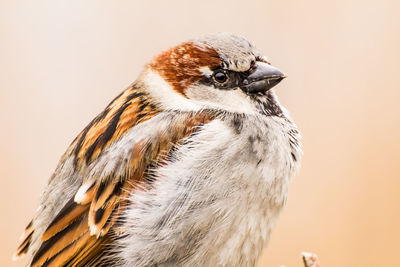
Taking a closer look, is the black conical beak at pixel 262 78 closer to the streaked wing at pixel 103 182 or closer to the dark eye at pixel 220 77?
the dark eye at pixel 220 77

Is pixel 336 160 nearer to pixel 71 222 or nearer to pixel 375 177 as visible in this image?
pixel 375 177

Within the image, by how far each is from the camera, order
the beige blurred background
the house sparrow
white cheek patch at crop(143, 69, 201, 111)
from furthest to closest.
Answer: the beige blurred background
white cheek patch at crop(143, 69, 201, 111)
the house sparrow

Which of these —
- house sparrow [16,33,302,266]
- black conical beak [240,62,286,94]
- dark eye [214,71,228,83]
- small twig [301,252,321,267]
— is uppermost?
dark eye [214,71,228,83]

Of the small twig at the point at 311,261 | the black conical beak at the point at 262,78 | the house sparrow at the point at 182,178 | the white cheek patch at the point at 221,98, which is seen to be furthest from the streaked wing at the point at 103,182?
the small twig at the point at 311,261

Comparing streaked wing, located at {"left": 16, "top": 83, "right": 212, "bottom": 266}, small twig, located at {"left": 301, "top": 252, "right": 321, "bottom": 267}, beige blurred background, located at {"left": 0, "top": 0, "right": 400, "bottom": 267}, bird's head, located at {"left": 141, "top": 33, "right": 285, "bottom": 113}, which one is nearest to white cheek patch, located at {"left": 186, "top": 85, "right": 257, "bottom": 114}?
bird's head, located at {"left": 141, "top": 33, "right": 285, "bottom": 113}

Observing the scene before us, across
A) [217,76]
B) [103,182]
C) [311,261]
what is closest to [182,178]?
[103,182]

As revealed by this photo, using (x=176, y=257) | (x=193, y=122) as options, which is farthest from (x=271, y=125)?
(x=176, y=257)

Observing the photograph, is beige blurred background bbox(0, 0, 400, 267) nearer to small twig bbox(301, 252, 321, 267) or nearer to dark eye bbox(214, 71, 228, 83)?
dark eye bbox(214, 71, 228, 83)

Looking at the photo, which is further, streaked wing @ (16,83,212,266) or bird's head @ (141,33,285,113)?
bird's head @ (141,33,285,113)
